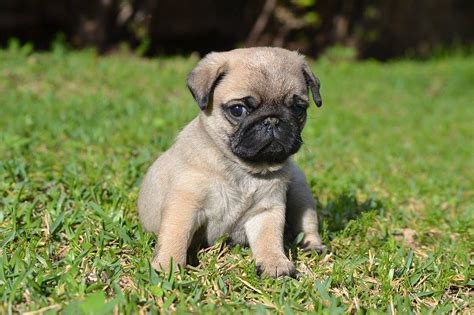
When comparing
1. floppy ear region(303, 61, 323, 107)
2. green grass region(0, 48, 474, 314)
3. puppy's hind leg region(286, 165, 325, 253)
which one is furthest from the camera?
puppy's hind leg region(286, 165, 325, 253)

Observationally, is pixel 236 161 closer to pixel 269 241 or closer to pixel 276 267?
pixel 269 241

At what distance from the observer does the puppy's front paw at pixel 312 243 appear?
4.65 meters

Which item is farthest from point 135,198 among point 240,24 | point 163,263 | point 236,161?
point 240,24

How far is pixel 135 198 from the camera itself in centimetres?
521

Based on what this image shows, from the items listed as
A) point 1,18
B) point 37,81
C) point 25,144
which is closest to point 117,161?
point 25,144

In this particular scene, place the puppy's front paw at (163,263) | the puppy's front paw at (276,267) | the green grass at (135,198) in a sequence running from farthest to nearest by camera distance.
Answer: the puppy's front paw at (276,267)
the puppy's front paw at (163,263)
the green grass at (135,198)

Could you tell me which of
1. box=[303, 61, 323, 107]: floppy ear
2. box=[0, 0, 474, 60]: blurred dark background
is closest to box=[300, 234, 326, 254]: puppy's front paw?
box=[303, 61, 323, 107]: floppy ear

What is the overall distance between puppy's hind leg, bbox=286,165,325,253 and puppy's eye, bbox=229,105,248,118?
885 millimetres

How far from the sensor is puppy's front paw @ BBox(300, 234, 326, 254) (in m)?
4.65

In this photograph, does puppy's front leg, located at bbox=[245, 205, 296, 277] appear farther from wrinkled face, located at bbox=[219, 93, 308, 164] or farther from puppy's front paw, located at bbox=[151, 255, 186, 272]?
puppy's front paw, located at bbox=[151, 255, 186, 272]

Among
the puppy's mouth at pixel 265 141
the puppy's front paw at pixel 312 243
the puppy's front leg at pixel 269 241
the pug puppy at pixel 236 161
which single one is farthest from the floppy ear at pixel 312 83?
the puppy's front paw at pixel 312 243

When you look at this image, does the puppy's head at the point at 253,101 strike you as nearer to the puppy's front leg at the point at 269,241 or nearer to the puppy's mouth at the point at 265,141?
the puppy's mouth at the point at 265,141

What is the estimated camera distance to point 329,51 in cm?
1438

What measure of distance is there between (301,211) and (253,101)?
3.75 feet
